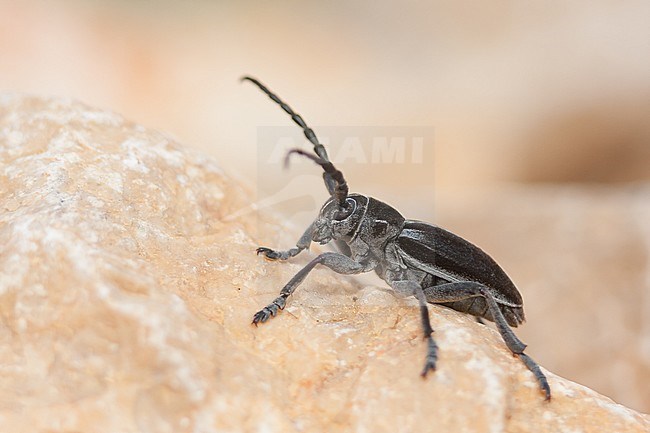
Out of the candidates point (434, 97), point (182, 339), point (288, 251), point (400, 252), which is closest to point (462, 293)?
point (400, 252)

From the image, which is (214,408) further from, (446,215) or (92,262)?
(446,215)

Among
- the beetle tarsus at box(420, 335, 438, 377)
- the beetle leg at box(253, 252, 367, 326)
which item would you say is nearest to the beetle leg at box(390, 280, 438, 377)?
the beetle tarsus at box(420, 335, 438, 377)

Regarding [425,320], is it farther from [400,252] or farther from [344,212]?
[344,212]

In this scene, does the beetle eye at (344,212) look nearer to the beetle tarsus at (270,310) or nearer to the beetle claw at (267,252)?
the beetle claw at (267,252)

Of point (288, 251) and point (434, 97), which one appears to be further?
point (434, 97)

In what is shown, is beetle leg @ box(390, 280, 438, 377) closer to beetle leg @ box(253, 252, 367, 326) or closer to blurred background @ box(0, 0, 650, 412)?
beetle leg @ box(253, 252, 367, 326)
